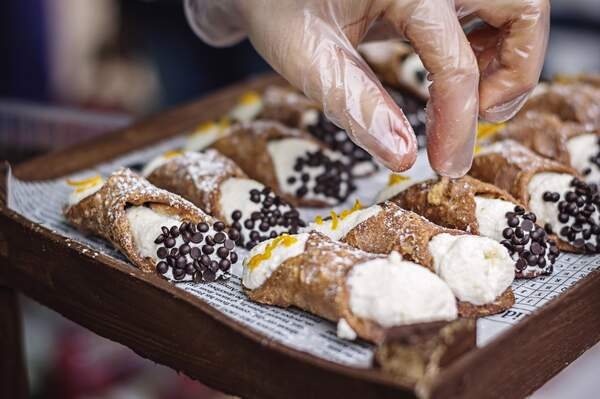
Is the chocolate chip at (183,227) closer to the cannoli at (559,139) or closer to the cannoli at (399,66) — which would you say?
the cannoli at (559,139)

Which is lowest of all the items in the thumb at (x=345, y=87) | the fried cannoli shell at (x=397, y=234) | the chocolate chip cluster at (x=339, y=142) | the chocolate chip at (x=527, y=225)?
the chocolate chip cluster at (x=339, y=142)

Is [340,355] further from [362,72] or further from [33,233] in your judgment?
[33,233]

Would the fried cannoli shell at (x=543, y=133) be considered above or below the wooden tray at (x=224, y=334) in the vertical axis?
below

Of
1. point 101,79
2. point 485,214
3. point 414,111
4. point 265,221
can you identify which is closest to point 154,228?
point 265,221

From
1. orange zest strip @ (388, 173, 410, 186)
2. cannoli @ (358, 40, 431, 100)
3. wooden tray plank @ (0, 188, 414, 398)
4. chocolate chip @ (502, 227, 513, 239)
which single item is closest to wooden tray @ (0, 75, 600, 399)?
wooden tray plank @ (0, 188, 414, 398)

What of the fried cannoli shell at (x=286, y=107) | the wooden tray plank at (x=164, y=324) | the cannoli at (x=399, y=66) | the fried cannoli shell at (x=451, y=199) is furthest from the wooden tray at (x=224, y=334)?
the cannoli at (x=399, y=66)
